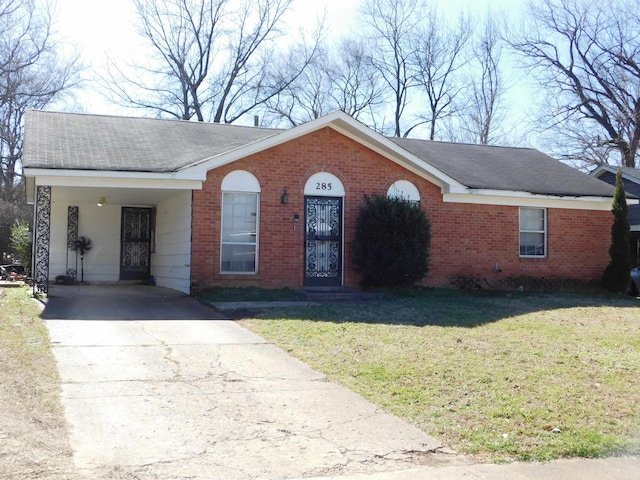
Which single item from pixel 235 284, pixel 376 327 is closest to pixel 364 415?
pixel 376 327

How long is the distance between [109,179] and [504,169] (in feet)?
37.1

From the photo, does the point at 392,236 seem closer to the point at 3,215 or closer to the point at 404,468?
the point at 404,468

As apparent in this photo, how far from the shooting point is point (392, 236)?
592 inches

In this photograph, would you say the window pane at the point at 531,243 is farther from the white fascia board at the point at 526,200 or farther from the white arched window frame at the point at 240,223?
the white arched window frame at the point at 240,223

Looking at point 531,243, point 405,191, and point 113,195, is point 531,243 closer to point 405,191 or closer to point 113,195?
point 405,191

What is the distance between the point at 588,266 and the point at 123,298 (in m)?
12.5

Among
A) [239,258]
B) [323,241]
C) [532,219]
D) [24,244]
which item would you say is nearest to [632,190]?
[532,219]

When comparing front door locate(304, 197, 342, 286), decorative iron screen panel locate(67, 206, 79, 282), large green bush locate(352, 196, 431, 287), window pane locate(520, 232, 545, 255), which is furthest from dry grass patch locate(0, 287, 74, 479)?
window pane locate(520, 232, 545, 255)

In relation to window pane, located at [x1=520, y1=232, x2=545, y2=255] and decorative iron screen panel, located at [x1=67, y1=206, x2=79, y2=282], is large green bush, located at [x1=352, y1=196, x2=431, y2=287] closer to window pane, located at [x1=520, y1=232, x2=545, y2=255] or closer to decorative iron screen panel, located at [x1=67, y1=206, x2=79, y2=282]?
window pane, located at [x1=520, y1=232, x2=545, y2=255]

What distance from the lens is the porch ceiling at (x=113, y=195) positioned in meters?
15.5

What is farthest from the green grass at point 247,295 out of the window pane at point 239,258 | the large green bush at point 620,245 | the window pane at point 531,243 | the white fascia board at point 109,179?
the large green bush at point 620,245

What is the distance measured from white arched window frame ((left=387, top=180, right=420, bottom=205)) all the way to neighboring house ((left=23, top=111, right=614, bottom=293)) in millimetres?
38

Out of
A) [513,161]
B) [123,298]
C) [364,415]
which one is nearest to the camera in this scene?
[364,415]

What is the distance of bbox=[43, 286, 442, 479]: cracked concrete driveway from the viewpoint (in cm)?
492
